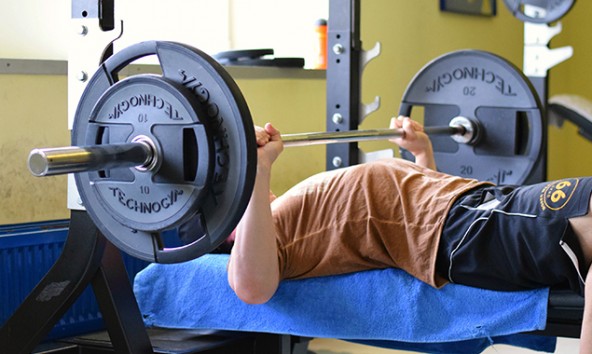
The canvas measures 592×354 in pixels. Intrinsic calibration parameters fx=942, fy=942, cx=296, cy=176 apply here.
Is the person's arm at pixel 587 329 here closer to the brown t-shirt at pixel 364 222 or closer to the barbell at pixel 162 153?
the brown t-shirt at pixel 364 222

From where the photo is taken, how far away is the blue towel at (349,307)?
75.2 inches

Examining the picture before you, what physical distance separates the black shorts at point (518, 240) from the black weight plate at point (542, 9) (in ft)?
5.18

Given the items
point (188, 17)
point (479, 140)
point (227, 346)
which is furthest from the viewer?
point (188, 17)

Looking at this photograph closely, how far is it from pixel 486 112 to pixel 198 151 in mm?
1762

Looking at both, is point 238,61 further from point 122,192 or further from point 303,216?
point 122,192

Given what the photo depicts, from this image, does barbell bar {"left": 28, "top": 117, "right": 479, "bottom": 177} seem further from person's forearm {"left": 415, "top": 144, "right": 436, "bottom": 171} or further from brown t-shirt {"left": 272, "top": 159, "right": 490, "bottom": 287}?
person's forearm {"left": 415, "top": 144, "right": 436, "bottom": 171}

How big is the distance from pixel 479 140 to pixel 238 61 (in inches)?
34.5

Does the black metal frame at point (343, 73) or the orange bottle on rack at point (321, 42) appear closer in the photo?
the black metal frame at point (343, 73)

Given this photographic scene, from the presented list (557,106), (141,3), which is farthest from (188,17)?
(557,106)

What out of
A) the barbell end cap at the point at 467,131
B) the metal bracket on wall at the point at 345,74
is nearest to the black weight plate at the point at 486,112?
the barbell end cap at the point at 467,131

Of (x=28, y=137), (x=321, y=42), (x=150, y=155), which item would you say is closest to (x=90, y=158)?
(x=150, y=155)

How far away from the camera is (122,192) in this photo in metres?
1.67

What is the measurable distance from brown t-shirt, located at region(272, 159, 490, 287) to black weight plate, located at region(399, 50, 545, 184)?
1024 millimetres

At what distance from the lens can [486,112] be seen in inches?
124
